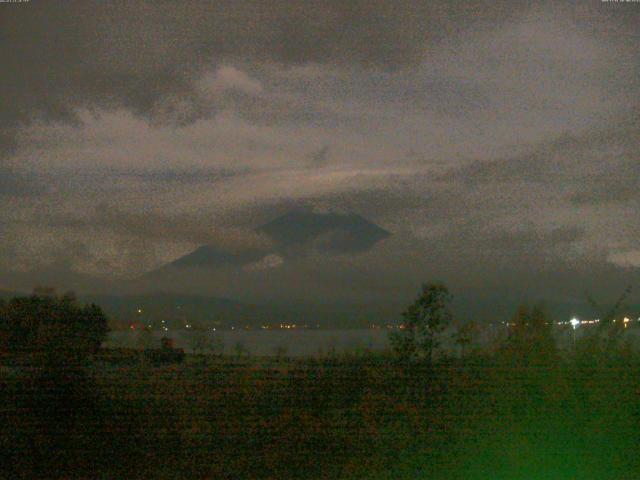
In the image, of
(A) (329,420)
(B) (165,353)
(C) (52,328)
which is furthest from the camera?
(B) (165,353)

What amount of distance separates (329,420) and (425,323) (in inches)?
82.2

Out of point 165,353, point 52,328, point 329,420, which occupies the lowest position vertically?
point 329,420

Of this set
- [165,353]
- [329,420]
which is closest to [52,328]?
[165,353]

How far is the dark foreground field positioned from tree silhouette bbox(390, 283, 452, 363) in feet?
2.64

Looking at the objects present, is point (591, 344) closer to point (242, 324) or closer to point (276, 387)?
point (276, 387)

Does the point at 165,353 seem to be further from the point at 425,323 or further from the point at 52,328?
the point at 425,323

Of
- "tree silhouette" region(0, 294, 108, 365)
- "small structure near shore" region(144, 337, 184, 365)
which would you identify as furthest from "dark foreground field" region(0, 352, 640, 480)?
"small structure near shore" region(144, 337, 184, 365)

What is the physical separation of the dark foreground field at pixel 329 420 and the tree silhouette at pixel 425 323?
2.64 feet

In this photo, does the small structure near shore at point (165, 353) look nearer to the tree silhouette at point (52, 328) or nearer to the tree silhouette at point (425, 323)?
the tree silhouette at point (52, 328)

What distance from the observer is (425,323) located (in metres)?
7.51

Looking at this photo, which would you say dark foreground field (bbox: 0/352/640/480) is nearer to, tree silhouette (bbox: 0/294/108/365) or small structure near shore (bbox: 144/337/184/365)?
tree silhouette (bbox: 0/294/108/365)

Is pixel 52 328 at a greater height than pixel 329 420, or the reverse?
pixel 52 328

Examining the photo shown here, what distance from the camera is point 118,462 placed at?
5379mm

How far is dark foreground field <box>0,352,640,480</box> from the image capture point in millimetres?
5326
